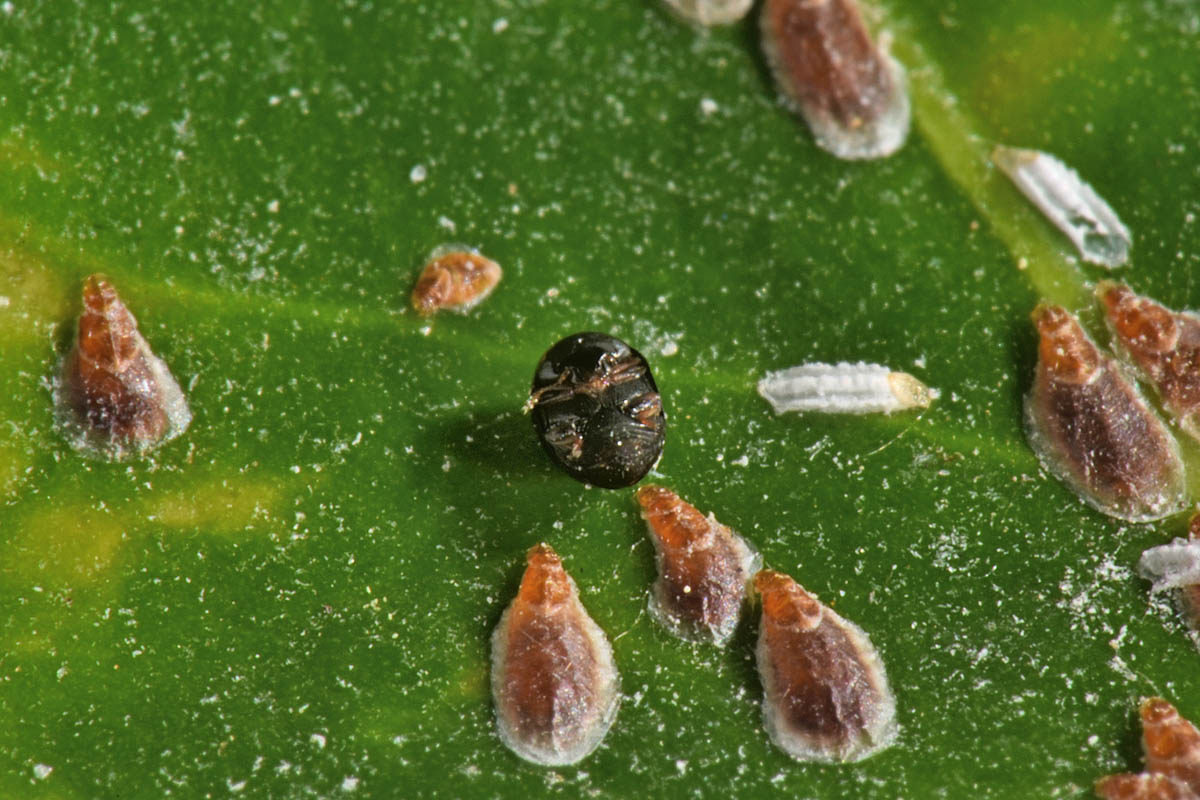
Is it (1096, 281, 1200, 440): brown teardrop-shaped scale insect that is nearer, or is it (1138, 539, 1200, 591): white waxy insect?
(1138, 539, 1200, 591): white waxy insect

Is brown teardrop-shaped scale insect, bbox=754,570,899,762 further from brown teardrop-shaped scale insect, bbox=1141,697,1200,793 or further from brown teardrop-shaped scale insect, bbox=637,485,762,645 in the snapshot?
brown teardrop-shaped scale insect, bbox=1141,697,1200,793

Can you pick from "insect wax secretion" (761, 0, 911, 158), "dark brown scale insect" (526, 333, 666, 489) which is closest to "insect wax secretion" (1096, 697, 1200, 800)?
"dark brown scale insect" (526, 333, 666, 489)

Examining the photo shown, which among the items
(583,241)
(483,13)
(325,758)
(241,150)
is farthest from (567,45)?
(325,758)

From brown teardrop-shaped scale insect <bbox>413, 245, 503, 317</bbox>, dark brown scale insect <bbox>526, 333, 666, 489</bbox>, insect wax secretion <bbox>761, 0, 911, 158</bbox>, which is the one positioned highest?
insect wax secretion <bbox>761, 0, 911, 158</bbox>

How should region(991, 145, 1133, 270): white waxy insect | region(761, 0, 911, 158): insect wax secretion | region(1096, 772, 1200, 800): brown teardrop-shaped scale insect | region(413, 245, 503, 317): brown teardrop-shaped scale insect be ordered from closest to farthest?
1. region(1096, 772, 1200, 800): brown teardrop-shaped scale insect
2. region(413, 245, 503, 317): brown teardrop-shaped scale insect
3. region(991, 145, 1133, 270): white waxy insect
4. region(761, 0, 911, 158): insect wax secretion

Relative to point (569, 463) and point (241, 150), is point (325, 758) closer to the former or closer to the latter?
point (569, 463)

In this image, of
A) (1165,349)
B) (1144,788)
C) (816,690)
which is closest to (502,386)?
(816,690)

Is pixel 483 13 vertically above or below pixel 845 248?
above

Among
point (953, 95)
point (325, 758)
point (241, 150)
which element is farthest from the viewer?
point (953, 95)
